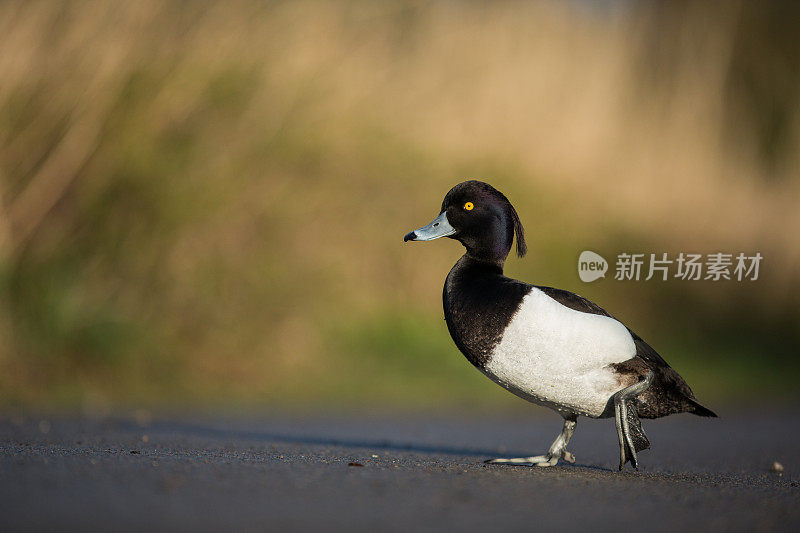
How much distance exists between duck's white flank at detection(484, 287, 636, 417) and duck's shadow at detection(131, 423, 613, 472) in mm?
543

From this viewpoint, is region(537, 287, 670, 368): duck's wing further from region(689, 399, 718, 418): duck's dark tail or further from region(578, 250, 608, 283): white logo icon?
region(578, 250, 608, 283): white logo icon

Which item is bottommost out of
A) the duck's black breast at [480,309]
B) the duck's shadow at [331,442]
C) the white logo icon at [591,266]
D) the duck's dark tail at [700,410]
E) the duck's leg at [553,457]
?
the duck's shadow at [331,442]

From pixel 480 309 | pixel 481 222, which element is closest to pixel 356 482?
pixel 480 309

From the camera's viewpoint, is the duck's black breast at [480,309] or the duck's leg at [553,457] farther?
the duck's leg at [553,457]

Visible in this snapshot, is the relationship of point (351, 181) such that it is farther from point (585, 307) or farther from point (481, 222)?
point (585, 307)

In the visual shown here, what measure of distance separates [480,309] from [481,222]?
1.84ft

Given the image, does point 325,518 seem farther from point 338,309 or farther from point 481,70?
point 481,70

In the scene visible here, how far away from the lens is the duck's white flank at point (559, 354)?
345 cm

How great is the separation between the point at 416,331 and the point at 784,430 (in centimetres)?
261

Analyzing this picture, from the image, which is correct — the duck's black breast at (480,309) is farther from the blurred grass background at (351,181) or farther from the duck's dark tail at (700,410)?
the blurred grass background at (351,181)

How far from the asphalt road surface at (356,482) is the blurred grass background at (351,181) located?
1.44 metres

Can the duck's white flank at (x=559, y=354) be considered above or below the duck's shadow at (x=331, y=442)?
above

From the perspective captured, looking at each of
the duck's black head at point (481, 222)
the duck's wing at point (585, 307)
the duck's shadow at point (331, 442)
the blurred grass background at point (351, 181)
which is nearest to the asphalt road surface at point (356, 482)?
the duck's shadow at point (331, 442)

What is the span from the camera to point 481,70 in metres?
7.85
